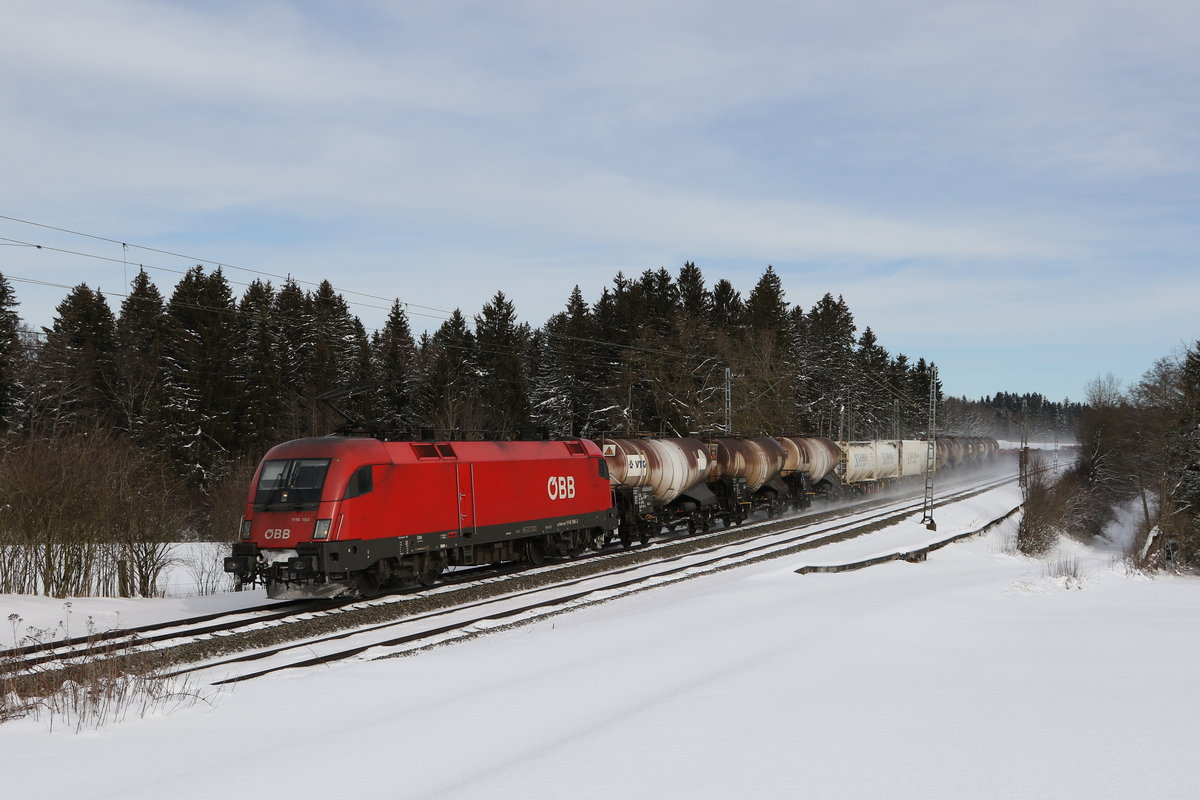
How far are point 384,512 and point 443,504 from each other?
172 cm

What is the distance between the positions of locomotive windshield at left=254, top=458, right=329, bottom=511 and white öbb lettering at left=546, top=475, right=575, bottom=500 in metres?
6.82

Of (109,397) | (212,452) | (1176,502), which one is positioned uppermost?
(109,397)

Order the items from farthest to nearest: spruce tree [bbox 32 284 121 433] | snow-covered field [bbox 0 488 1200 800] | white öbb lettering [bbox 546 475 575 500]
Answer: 1. spruce tree [bbox 32 284 121 433]
2. white öbb lettering [bbox 546 475 575 500]
3. snow-covered field [bbox 0 488 1200 800]

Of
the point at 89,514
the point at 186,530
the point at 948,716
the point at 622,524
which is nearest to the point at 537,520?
the point at 622,524

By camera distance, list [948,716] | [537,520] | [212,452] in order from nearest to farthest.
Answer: [948,716] < [537,520] < [212,452]

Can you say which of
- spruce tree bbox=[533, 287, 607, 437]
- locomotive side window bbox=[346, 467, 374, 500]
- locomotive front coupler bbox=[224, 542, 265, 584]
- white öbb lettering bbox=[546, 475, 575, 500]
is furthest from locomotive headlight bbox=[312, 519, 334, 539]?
spruce tree bbox=[533, 287, 607, 437]

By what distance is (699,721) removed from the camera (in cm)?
809

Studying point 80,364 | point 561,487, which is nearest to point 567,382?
point 80,364

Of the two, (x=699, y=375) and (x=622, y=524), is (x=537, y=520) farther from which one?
(x=699, y=375)

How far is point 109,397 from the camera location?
2207 inches

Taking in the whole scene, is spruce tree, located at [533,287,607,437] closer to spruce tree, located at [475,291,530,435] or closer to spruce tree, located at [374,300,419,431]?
spruce tree, located at [475,291,530,435]

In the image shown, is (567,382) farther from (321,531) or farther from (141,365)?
(321,531)

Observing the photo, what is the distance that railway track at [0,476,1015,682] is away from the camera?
12.2m

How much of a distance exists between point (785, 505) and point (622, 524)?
1452 cm
